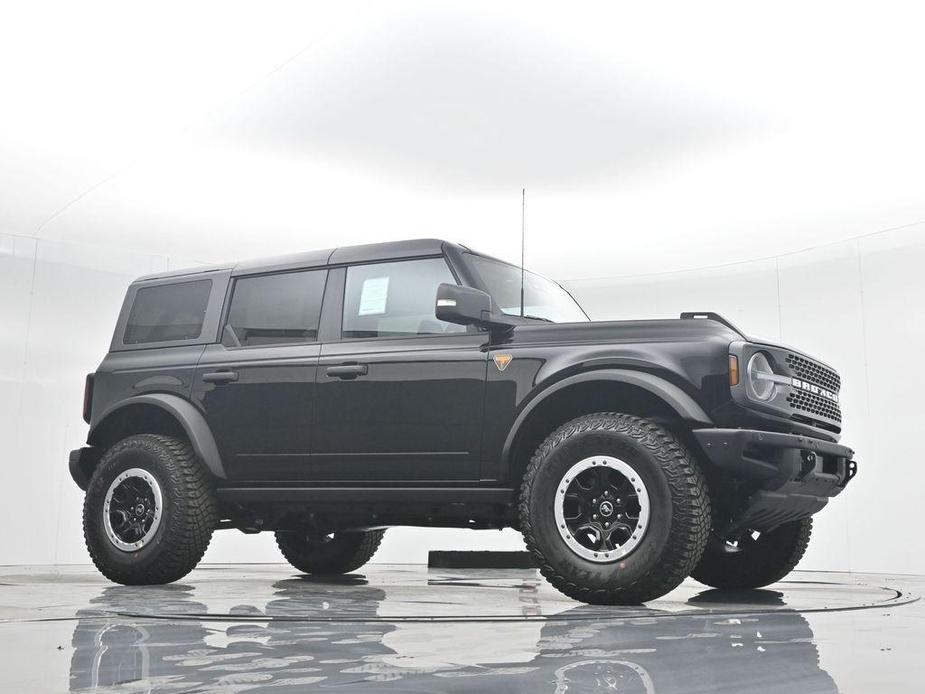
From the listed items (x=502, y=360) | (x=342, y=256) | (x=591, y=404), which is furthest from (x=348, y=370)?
(x=591, y=404)

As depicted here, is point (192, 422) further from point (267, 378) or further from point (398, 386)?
point (398, 386)

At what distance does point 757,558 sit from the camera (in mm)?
6105

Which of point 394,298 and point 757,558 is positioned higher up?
point 394,298

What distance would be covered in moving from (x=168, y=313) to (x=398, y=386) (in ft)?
6.59

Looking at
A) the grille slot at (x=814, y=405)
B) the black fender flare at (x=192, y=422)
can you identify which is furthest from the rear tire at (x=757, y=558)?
the black fender flare at (x=192, y=422)

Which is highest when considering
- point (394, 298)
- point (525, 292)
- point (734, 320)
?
point (734, 320)

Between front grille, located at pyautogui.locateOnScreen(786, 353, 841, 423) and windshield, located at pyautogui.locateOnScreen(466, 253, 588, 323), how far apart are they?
4.23 feet

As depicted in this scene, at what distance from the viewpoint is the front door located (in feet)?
17.3

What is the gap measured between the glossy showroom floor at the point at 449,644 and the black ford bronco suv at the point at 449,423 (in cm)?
46

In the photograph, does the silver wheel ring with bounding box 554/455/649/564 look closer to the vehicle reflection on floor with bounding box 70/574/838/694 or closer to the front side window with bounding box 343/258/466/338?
the vehicle reflection on floor with bounding box 70/574/838/694

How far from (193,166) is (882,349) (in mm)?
6757

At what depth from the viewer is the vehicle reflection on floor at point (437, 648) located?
95.3 inches

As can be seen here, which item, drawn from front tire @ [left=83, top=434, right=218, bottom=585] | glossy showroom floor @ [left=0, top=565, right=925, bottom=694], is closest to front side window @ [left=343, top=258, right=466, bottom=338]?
front tire @ [left=83, top=434, right=218, bottom=585]

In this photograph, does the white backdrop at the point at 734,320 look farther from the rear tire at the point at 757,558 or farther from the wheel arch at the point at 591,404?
the wheel arch at the point at 591,404
